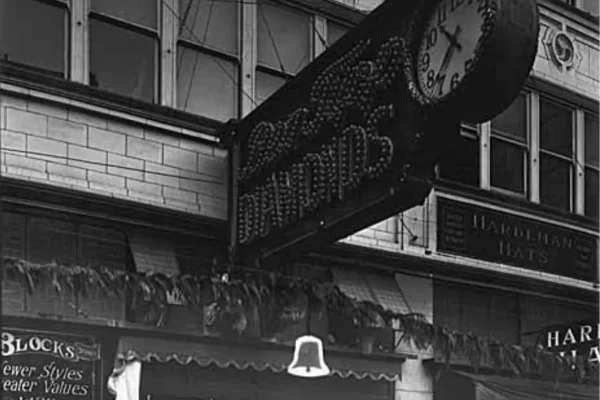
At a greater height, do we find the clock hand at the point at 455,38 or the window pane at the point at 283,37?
the window pane at the point at 283,37

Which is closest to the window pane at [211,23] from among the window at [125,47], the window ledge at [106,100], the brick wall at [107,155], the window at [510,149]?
the window at [125,47]

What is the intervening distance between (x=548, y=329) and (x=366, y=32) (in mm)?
5608

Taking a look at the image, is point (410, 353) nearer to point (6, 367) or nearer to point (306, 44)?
point (306, 44)

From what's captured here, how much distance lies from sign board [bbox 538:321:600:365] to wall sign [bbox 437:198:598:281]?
2.82ft

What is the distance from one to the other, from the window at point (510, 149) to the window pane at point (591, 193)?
121 cm

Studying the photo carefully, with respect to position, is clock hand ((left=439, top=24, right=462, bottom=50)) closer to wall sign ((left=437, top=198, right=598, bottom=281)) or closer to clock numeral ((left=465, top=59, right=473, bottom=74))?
clock numeral ((left=465, top=59, right=473, bottom=74))

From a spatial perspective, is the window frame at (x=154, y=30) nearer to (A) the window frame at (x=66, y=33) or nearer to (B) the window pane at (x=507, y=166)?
(A) the window frame at (x=66, y=33)

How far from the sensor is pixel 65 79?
10.6 meters

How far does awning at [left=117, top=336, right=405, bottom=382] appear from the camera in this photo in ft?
33.9

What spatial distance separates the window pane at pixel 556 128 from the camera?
50.6ft

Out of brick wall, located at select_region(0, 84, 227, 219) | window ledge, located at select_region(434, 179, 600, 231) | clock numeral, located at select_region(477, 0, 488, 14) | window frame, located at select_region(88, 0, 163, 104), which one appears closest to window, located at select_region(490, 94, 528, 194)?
window ledge, located at select_region(434, 179, 600, 231)

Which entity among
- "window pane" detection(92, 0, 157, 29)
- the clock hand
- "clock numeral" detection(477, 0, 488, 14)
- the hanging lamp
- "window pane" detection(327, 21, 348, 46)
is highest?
"window pane" detection(327, 21, 348, 46)

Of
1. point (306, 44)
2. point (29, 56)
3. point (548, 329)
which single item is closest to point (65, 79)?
point (29, 56)

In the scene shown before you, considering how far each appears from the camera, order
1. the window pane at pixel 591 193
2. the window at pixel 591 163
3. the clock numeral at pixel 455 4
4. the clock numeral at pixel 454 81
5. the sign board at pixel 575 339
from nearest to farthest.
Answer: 1. the clock numeral at pixel 454 81
2. the clock numeral at pixel 455 4
3. the sign board at pixel 575 339
4. the window pane at pixel 591 193
5. the window at pixel 591 163
